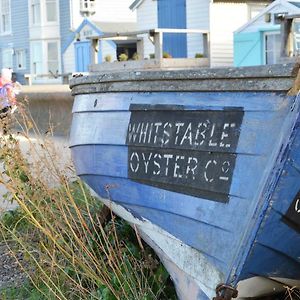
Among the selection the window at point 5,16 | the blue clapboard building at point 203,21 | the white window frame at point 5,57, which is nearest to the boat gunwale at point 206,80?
the blue clapboard building at point 203,21

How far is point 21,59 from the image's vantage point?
125 ft

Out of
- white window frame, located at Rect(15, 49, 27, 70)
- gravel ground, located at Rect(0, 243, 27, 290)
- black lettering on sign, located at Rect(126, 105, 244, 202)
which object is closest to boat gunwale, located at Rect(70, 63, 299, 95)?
black lettering on sign, located at Rect(126, 105, 244, 202)

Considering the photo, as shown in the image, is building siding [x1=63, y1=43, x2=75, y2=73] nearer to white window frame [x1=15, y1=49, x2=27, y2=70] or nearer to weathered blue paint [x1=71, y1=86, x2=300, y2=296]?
white window frame [x1=15, y1=49, x2=27, y2=70]

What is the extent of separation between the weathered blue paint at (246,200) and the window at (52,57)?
32446 millimetres

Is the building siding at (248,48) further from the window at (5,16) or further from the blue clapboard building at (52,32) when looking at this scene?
the window at (5,16)

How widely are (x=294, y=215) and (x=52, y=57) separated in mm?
33785

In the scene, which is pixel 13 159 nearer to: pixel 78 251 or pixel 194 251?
pixel 78 251

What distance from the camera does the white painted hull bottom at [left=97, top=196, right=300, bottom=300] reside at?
390cm

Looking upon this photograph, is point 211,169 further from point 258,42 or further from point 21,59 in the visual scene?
point 21,59

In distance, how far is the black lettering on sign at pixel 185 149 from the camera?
12.4ft

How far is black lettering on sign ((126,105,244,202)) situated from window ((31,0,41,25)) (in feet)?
109

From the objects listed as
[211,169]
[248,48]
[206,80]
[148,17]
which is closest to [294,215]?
[211,169]

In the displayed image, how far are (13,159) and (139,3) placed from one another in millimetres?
24173

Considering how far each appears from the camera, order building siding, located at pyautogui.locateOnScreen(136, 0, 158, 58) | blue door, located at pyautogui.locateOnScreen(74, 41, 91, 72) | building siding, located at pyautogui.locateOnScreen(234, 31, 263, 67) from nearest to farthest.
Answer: building siding, located at pyautogui.locateOnScreen(234, 31, 263, 67) → building siding, located at pyautogui.locateOnScreen(136, 0, 158, 58) → blue door, located at pyautogui.locateOnScreen(74, 41, 91, 72)
